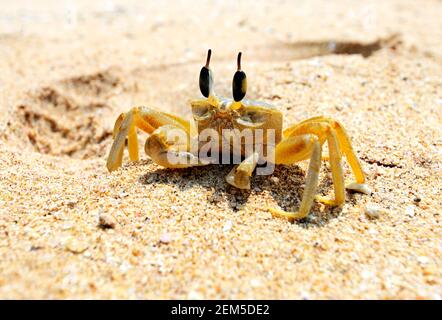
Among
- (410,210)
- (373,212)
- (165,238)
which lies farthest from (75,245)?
(410,210)

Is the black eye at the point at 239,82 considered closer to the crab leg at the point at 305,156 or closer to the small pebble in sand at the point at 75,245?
the crab leg at the point at 305,156

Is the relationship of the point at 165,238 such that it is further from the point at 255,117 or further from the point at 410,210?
the point at 410,210

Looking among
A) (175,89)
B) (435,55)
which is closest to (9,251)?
(175,89)

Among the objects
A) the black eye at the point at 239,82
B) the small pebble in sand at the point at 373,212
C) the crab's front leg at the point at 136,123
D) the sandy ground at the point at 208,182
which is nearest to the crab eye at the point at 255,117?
the black eye at the point at 239,82

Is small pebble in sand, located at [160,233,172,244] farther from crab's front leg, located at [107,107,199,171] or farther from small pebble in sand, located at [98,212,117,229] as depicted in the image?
crab's front leg, located at [107,107,199,171]

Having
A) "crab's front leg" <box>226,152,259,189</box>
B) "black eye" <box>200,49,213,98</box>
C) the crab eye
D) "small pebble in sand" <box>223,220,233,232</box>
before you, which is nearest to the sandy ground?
"small pebble in sand" <box>223,220,233,232</box>

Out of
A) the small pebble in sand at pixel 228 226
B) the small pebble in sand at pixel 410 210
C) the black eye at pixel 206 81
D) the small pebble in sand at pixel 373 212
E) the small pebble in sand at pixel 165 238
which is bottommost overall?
the small pebble in sand at pixel 410 210
